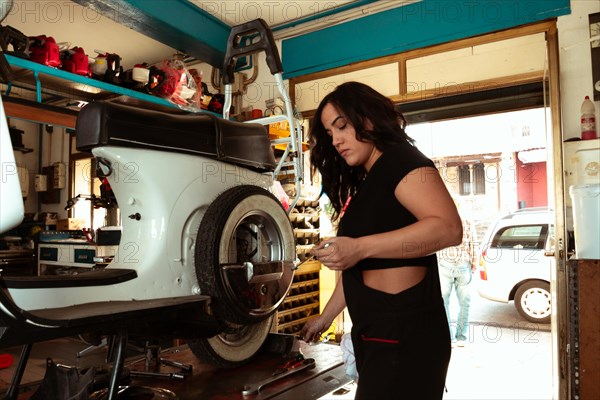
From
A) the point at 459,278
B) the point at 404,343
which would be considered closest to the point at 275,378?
the point at 404,343

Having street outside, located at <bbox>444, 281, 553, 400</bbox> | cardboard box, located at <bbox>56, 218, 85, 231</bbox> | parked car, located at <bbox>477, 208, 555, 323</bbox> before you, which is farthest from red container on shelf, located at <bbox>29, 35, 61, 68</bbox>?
parked car, located at <bbox>477, 208, 555, 323</bbox>

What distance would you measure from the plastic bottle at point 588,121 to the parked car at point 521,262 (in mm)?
3219

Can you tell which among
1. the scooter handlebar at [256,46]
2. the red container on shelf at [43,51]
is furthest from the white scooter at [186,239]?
the red container on shelf at [43,51]

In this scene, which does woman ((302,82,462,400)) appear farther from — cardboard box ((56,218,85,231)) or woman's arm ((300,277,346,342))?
cardboard box ((56,218,85,231))

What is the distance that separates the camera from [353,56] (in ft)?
14.0

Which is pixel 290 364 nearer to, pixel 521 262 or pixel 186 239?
pixel 186 239

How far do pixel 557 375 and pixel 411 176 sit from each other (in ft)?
8.67

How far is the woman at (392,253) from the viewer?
3.63 ft

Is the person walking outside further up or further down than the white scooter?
further down

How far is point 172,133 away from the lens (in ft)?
5.22

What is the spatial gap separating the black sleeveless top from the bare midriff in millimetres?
14

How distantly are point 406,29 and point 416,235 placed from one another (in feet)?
11.2

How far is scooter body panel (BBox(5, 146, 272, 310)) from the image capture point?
→ 1544 mm

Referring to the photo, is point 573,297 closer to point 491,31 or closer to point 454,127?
point 491,31
